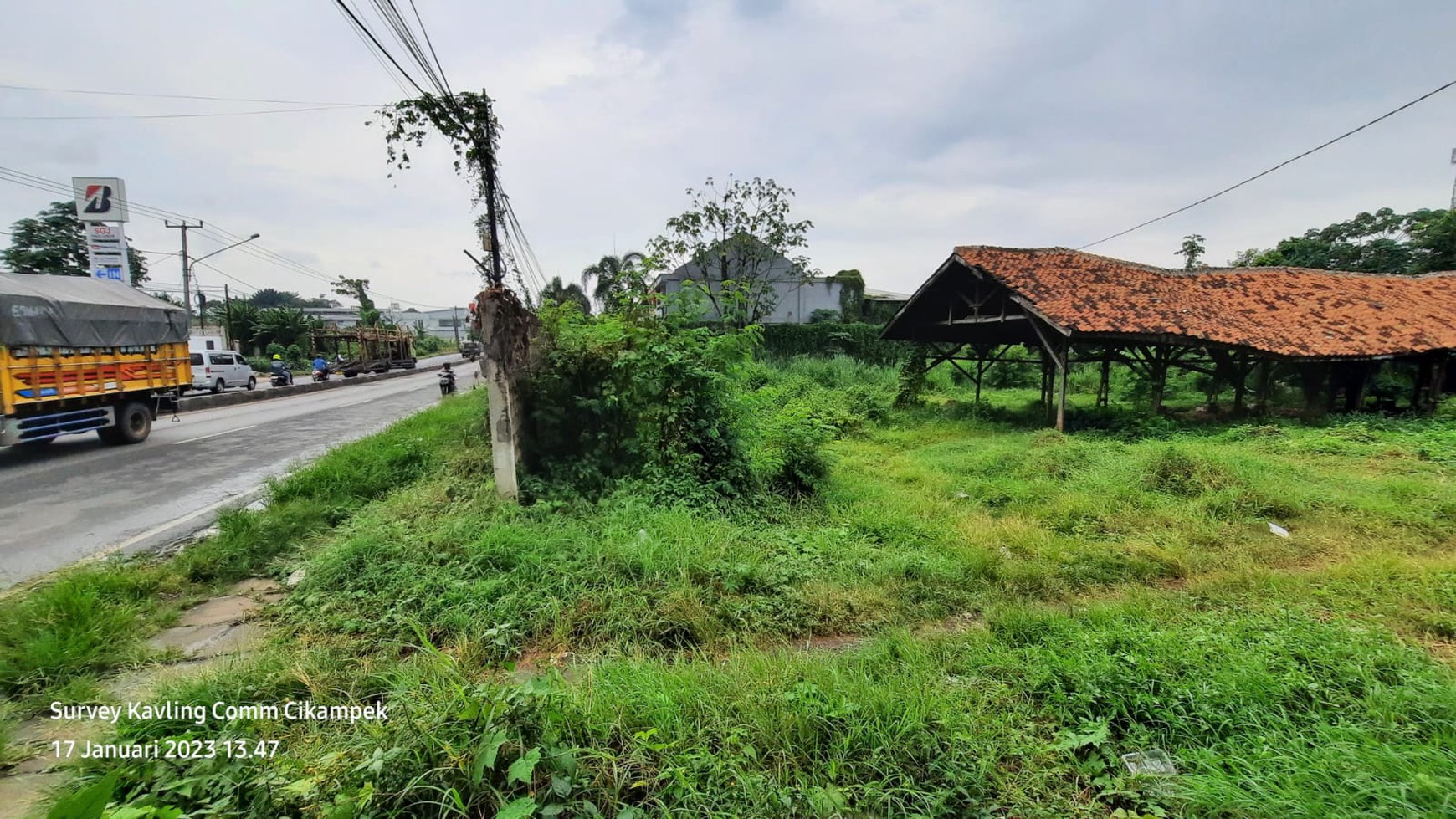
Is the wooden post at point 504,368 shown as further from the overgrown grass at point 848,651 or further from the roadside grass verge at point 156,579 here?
the roadside grass verge at point 156,579

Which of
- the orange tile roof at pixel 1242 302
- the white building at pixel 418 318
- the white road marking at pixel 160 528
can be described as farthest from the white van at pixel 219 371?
the white building at pixel 418 318

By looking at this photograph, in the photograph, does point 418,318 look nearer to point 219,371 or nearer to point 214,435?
point 219,371

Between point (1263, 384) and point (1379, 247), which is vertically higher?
point (1379, 247)

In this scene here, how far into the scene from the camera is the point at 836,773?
86.8 inches

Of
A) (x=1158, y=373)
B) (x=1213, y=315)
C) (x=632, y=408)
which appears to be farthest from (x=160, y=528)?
(x=1213, y=315)

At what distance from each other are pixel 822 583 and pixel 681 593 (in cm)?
110

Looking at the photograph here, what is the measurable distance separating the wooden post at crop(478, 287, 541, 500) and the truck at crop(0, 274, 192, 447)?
296 inches

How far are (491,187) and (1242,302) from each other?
1572 centimetres

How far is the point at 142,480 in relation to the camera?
693cm

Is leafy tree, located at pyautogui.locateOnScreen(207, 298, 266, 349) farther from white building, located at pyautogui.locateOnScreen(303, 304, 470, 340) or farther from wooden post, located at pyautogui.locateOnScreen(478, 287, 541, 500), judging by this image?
wooden post, located at pyautogui.locateOnScreen(478, 287, 541, 500)

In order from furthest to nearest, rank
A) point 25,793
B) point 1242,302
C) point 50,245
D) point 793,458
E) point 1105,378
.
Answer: point 50,245 → point 1105,378 → point 1242,302 → point 793,458 → point 25,793

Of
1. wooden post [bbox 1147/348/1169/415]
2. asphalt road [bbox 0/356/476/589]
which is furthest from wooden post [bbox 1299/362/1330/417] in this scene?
asphalt road [bbox 0/356/476/589]

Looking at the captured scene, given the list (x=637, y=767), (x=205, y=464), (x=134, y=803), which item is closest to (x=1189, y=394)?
(x=637, y=767)

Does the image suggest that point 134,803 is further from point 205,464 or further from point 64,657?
point 205,464
